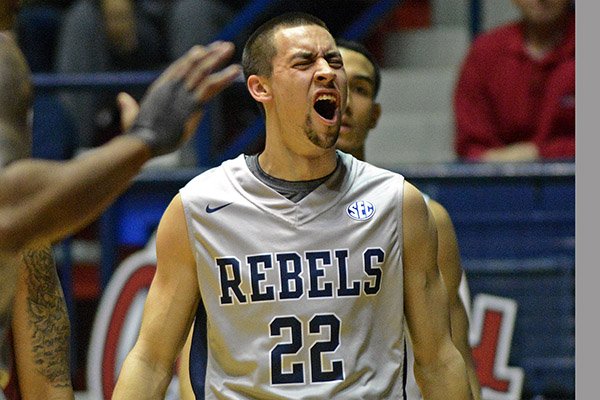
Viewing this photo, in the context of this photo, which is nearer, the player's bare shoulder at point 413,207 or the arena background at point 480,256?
the player's bare shoulder at point 413,207

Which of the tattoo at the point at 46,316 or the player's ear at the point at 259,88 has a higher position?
the player's ear at the point at 259,88

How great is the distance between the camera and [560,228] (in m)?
7.12

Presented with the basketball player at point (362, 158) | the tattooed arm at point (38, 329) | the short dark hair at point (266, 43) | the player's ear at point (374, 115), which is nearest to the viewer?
the tattooed arm at point (38, 329)

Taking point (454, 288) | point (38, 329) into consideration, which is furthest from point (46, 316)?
point (454, 288)

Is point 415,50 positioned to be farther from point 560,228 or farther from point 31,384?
point 31,384

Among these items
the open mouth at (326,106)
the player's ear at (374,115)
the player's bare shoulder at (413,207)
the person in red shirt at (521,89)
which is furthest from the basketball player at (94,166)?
the person in red shirt at (521,89)

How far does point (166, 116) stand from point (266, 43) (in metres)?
1.66

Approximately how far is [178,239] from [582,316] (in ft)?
9.92

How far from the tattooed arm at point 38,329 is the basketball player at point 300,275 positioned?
0.89 ft

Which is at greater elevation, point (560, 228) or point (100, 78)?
point (100, 78)

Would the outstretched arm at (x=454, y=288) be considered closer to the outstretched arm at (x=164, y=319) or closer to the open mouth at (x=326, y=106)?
the open mouth at (x=326, y=106)

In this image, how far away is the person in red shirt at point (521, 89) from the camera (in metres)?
7.48

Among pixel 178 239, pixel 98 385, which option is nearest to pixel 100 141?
pixel 98 385

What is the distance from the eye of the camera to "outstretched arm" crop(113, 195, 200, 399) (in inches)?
173
